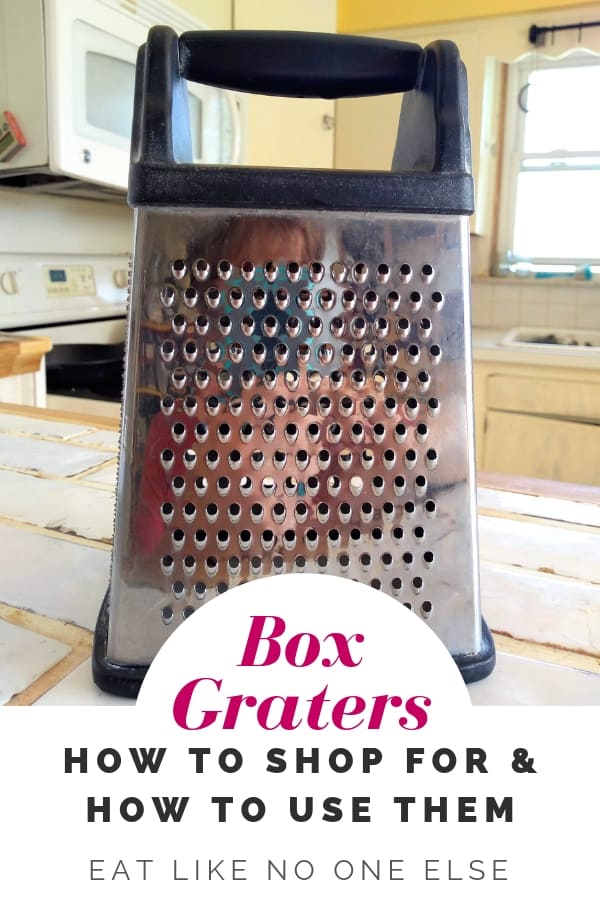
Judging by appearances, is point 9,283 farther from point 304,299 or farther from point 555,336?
point 555,336

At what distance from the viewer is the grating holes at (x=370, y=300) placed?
0.33 metres

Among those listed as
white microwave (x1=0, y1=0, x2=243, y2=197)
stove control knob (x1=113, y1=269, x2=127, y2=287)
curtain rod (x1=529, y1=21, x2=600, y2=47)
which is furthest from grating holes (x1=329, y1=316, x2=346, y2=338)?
curtain rod (x1=529, y1=21, x2=600, y2=47)

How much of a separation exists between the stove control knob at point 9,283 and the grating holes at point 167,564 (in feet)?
5.50

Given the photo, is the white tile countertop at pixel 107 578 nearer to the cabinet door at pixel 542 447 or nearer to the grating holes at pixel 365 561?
the grating holes at pixel 365 561

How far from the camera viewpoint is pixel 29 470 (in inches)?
29.7

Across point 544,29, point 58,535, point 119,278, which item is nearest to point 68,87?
point 119,278

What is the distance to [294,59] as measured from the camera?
369 mm

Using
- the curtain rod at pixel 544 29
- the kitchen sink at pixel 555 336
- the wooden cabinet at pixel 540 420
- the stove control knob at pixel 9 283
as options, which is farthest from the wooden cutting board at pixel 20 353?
the curtain rod at pixel 544 29

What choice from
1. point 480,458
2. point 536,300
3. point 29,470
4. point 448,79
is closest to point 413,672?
point 448,79

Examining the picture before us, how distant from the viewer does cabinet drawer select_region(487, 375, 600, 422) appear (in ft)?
6.50

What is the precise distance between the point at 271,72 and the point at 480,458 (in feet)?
6.23

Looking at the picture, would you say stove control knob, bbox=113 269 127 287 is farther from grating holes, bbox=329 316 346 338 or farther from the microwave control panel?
grating holes, bbox=329 316 346 338

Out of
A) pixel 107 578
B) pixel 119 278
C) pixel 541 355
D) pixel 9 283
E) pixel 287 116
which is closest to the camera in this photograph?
pixel 107 578

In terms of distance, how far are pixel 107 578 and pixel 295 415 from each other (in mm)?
225
